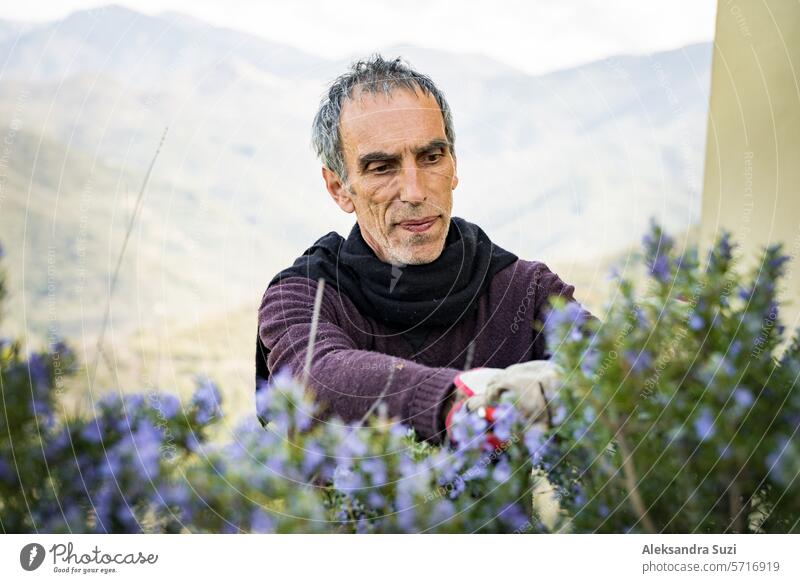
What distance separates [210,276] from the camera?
3.81 ft

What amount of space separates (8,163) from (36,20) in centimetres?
18

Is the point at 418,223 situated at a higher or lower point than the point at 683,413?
higher

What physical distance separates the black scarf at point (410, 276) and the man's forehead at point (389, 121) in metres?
0.13

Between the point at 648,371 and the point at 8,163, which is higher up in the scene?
the point at 8,163

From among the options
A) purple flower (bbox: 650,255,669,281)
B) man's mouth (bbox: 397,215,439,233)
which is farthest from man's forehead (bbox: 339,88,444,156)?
purple flower (bbox: 650,255,669,281)

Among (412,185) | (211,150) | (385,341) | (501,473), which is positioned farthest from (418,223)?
(501,473)

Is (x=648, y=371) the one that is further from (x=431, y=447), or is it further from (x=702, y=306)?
(x=431, y=447)

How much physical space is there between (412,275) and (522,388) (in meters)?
0.30

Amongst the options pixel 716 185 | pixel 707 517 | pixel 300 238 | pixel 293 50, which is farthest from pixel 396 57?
pixel 707 517

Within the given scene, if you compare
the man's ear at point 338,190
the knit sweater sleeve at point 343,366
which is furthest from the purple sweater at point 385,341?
the man's ear at point 338,190

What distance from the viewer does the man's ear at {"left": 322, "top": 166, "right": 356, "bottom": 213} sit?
1200mm

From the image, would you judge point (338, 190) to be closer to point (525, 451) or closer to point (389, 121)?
point (389, 121)

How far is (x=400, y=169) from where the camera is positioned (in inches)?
44.7

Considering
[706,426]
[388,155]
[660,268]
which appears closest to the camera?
[706,426]
